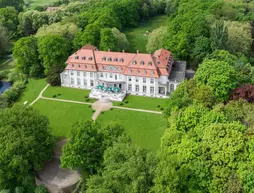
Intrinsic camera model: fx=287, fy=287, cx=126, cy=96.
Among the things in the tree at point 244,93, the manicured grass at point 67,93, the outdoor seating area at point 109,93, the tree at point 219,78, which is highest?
the tree at point 219,78

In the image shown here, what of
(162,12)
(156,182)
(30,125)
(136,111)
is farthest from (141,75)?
(162,12)

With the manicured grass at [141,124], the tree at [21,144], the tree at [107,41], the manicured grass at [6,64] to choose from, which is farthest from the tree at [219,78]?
the manicured grass at [6,64]

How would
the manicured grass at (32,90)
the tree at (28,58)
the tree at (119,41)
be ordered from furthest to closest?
the tree at (119,41) → the tree at (28,58) → the manicured grass at (32,90)

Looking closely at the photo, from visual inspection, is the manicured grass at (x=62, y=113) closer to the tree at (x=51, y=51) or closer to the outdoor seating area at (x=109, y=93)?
the outdoor seating area at (x=109, y=93)

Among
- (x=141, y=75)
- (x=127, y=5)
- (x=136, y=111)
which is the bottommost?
(x=136, y=111)

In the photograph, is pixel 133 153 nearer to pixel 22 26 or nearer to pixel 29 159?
pixel 29 159

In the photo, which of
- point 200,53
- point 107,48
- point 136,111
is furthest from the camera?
point 107,48

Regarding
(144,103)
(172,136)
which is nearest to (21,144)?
(172,136)
